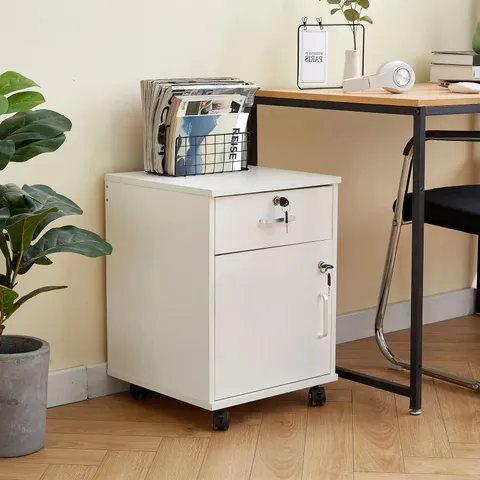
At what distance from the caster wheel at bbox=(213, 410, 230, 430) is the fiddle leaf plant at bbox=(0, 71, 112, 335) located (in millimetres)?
491

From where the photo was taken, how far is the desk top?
2.41 m

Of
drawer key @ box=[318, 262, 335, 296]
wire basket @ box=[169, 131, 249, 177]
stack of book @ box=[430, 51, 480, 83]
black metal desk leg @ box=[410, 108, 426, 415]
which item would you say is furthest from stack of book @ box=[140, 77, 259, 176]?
stack of book @ box=[430, 51, 480, 83]

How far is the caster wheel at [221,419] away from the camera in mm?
2445

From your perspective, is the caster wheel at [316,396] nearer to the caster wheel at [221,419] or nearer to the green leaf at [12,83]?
the caster wheel at [221,419]

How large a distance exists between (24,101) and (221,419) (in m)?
0.87

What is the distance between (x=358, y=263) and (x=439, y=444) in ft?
3.21

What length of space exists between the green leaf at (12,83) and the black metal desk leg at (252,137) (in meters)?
0.91

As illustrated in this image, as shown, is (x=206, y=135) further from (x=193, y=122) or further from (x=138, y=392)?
(x=138, y=392)

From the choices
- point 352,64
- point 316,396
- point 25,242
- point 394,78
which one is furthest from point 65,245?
point 352,64

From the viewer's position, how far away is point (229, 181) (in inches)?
97.4

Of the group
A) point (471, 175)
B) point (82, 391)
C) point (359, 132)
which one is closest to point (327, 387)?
point (82, 391)

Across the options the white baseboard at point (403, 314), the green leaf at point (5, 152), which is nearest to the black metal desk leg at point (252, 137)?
the white baseboard at point (403, 314)

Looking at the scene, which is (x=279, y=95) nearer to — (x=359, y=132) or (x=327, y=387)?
(x=359, y=132)

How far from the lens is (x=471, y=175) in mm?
3566
